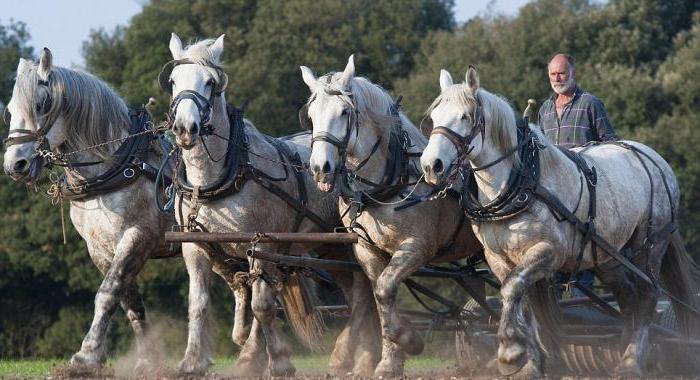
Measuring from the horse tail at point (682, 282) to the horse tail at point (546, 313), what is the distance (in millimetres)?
1206

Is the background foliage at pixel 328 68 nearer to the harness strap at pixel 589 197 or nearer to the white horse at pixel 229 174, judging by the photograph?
the white horse at pixel 229 174

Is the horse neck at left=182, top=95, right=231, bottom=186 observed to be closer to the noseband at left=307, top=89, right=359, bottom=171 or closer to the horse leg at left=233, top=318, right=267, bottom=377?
the noseband at left=307, top=89, right=359, bottom=171

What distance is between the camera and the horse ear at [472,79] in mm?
8203

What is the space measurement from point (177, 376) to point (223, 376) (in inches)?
13.0

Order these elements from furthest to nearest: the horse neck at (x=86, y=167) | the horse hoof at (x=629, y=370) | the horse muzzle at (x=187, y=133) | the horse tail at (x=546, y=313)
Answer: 1. the horse neck at (x=86, y=167)
2. the horse hoof at (x=629, y=370)
3. the horse tail at (x=546, y=313)
4. the horse muzzle at (x=187, y=133)

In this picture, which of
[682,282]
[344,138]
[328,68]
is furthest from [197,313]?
[328,68]

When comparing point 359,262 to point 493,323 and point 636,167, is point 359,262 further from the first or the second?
point 636,167

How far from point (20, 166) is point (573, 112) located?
423cm

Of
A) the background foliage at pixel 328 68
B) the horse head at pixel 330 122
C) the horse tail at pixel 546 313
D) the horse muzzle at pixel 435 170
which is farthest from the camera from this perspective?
the background foliage at pixel 328 68

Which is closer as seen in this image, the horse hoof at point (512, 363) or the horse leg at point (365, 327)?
the horse hoof at point (512, 363)

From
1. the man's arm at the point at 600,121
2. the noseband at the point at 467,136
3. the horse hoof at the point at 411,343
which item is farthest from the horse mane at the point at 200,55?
the man's arm at the point at 600,121

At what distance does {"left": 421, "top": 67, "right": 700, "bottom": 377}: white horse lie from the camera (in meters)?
8.13

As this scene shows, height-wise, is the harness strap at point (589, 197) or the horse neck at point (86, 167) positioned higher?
the horse neck at point (86, 167)

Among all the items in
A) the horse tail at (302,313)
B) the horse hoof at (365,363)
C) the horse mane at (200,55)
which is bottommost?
the horse hoof at (365,363)
